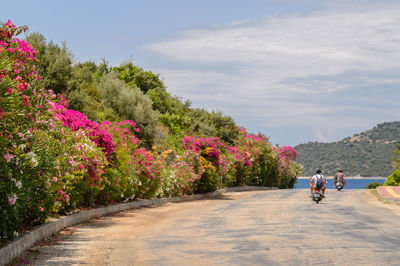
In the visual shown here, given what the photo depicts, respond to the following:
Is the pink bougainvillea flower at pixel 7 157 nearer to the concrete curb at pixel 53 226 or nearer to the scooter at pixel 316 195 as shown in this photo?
the concrete curb at pixel 53 226

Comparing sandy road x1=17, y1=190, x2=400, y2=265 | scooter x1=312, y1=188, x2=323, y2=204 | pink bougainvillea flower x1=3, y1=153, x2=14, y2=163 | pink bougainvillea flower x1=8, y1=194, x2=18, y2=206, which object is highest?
pink bougainvillea flower x1=3, y1=153, x2=14, y2=163

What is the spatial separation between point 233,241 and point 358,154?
554ft

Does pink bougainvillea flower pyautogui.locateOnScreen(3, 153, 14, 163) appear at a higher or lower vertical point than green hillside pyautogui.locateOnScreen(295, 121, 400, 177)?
lower

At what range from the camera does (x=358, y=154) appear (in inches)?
6924

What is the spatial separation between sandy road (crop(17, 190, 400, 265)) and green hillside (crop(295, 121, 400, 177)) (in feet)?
473

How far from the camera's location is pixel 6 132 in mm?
10734

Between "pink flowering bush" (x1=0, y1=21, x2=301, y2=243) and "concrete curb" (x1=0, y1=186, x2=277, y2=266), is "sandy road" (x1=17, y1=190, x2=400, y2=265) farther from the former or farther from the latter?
"pink flowering bush" (x1=0, y1=21, x2=301, y2=243)

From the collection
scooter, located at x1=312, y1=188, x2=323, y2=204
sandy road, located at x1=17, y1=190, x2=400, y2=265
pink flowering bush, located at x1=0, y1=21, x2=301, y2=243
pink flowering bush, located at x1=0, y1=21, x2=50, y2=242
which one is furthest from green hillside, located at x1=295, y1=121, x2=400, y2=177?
pink flowering bush, located at x1=0, y1=21, x2=50, y2=242

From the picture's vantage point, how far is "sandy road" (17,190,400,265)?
35.2 feet

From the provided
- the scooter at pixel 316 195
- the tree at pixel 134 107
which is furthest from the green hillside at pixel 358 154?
the scooter at pixel 316 195

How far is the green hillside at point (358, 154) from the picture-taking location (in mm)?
166375

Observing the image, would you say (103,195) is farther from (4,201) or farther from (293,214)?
(4,201)

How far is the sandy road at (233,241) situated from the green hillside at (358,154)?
473ft

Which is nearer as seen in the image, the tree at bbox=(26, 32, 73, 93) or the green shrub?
the tree at bbox=(26, 32, 73, 93)
